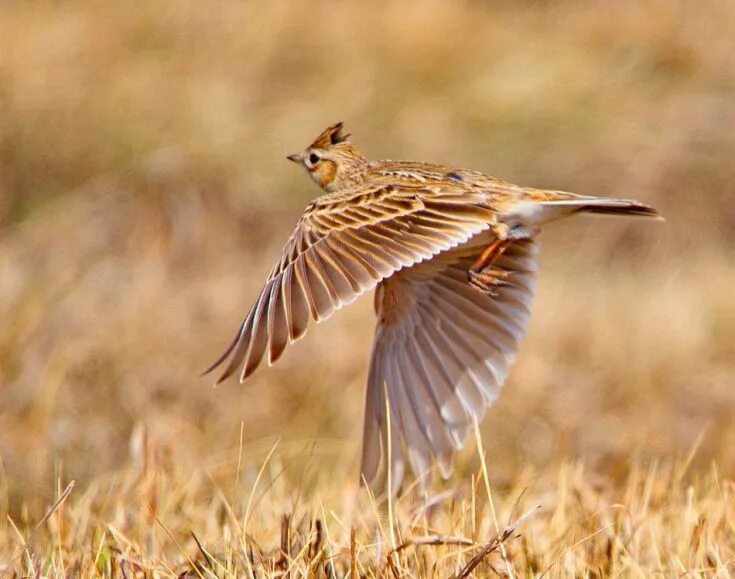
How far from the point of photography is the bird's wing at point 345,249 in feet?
12.5

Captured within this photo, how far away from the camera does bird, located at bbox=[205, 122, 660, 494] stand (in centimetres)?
394

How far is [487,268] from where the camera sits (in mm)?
4535

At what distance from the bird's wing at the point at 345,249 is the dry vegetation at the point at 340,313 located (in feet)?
1.21

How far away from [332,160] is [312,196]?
5.71m

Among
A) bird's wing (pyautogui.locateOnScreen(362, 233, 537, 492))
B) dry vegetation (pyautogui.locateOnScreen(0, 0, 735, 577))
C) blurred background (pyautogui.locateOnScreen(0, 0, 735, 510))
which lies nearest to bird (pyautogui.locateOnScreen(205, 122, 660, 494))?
bird's wing (pyautogui.locateOnScreen(362, 233, 537, 492))

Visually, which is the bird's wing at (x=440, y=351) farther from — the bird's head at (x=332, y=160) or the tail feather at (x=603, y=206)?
the bird's head at (x=332, y=160)

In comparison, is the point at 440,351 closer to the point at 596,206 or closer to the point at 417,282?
the point at 417,282

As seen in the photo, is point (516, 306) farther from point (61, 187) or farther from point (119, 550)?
point (61, 187)

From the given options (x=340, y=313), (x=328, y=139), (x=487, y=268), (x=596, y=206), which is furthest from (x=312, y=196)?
(x=596, y=206)

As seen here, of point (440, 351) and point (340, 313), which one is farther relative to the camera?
point (340, 313)

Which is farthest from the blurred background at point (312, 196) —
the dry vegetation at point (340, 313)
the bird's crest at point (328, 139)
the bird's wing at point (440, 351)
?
the bird's crest at point (328, 139)

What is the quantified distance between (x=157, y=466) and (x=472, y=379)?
0.98m

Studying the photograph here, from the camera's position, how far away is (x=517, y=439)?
25.1 feet

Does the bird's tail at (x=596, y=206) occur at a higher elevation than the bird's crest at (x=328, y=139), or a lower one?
lower
